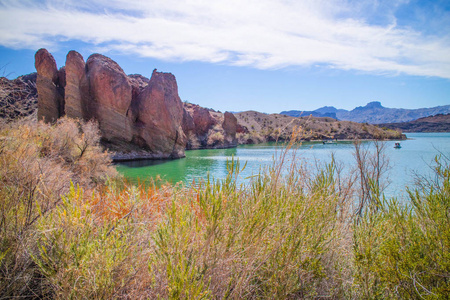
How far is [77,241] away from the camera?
7.14 ft

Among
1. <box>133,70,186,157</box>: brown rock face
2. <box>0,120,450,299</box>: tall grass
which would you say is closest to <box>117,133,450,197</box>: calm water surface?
<box>0,120,450,299</box>: tall grass

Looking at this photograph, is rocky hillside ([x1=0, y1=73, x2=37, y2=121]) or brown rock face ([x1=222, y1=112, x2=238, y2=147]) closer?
rocky hillside ([x1=0, y1=73, x2=37, y2=121])

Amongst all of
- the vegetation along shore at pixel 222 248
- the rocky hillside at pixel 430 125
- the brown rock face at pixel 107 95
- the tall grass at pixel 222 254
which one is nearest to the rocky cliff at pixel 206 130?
the brown rock face at pixel 107 95

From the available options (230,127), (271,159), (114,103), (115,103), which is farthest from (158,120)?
(271,159)

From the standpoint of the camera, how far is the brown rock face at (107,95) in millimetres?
32281

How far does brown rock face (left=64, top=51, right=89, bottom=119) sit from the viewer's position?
30.6 m

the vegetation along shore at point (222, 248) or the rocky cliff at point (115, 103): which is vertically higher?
the rocky cliff at point (115, 103)

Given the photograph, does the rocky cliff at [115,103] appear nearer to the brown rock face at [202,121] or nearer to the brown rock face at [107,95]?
the brown rock face at [107,95]

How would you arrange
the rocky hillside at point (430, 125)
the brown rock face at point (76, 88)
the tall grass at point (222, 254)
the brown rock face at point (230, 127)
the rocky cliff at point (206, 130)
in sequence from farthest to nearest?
the rocky hillside at point (430, 125), the brown rock face at point (230, 127), the rocky cliff at point (206, 130), the brown rock face at point (76, 88), the tall grass at point (222, 254)

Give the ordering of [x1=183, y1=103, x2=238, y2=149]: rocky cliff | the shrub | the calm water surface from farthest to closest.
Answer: [x1=183, y1=103, x2=238, y2=149]: rocky cliff < the calm water surface < the shrub

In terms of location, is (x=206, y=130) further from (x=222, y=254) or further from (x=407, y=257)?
(x=222, y=254)

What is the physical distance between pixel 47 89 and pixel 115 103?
307 inches

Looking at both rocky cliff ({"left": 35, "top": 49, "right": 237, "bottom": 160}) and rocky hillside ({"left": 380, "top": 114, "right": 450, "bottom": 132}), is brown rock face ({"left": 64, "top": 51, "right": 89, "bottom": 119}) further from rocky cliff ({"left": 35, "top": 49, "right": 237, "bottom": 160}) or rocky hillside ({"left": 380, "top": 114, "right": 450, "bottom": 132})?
rocky hillside ({"left": 380, "top": 114, "right": 450, "bottom": 132})

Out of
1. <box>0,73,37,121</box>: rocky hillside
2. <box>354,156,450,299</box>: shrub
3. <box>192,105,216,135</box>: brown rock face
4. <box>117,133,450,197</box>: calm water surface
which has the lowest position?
<box>117,133,450,197</box>: calm water surface
